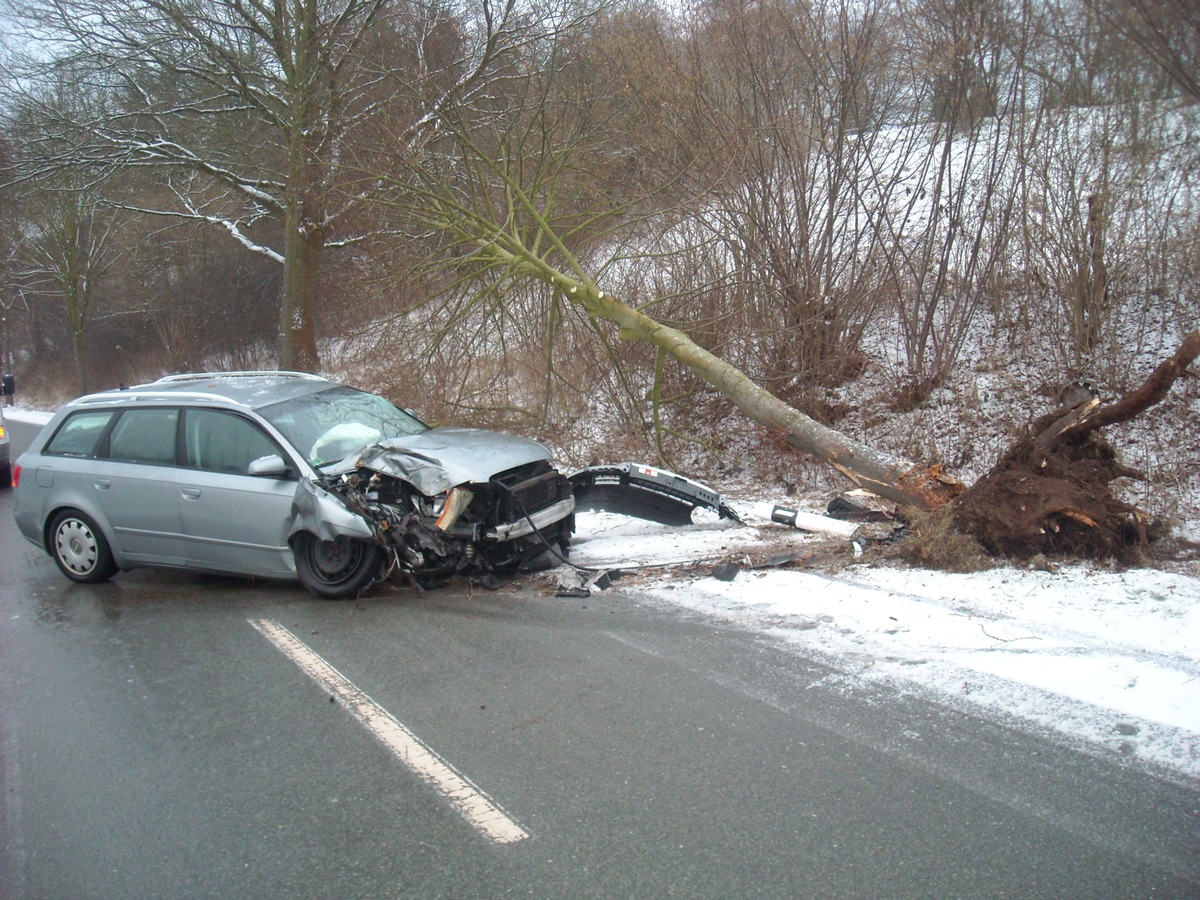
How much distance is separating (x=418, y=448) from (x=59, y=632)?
9.37 feet

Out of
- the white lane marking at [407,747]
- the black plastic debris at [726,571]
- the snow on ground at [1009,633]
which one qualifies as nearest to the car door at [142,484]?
the white lane marking at [407,747]

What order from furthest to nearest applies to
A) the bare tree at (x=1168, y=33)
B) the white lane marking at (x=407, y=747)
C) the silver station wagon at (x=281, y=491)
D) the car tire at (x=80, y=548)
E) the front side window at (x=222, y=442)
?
the bare tree at (x=1168, y=33), the car tire at (x=80, y=548), the front side window at (x=222, y=442), the silver station wagon at (x=281, y=491), the white lane marking at (x=407, y=747)

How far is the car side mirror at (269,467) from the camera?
6973mm

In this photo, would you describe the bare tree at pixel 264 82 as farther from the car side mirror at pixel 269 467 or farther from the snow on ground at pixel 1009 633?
the snow on ground at pixel 1009 633

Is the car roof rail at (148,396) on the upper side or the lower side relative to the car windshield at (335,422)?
upper

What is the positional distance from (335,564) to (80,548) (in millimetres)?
2540

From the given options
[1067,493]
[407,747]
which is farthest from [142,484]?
[1067,493]

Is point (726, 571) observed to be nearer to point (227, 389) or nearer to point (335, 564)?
point (335, 564)

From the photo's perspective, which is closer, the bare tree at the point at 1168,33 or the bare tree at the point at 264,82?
the bare tree at the point at 1168,33

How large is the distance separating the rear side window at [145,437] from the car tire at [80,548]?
0.64 meters

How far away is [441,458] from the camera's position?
6965 mm

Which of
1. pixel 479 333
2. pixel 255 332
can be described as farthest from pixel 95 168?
pixel 479 333

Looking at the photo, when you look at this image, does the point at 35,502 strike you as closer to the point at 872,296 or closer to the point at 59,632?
the point at 59,632

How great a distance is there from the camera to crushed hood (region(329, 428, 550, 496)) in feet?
22.2
